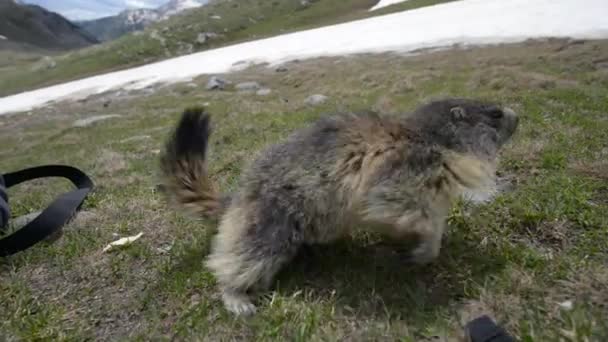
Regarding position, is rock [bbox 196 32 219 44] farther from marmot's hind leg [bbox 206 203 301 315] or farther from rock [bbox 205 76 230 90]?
marmot's hind leg [bbox 206 203 301 315]

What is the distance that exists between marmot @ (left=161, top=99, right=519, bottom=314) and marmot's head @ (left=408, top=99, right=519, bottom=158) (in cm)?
1

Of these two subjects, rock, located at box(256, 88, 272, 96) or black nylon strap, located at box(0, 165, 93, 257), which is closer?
black nylon strap, located at box(0, 165, 93, 257)

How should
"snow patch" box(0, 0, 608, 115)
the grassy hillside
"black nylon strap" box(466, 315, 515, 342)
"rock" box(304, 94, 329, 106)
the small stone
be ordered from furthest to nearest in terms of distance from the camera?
the grassy hillside → "snow patch" box(0, 0, 608, 115) → "rock" box(304, 94, 329, 106) → the small stone → "black nylon strap" box(466, 315, 515, 342)

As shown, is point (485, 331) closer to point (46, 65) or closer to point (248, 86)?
point (248, 86)

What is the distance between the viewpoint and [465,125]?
156 inches

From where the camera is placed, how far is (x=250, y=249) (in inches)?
133

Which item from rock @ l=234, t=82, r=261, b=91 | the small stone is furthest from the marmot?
rock @ l=234, t=82, r=261, b=91

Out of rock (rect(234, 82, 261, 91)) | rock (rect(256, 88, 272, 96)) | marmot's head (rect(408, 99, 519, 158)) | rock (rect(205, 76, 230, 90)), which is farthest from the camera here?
rock (rect(205, 76, 230, 90))

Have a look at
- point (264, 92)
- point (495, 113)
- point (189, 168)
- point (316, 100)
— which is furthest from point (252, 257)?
point (264, 92)

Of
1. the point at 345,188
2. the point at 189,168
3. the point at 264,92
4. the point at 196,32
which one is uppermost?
the point at 196,32

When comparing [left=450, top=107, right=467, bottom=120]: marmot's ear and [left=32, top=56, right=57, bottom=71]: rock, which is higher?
[left=32, top=56, right=57, bottom=71]: rock

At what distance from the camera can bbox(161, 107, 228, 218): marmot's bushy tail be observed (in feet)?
13.3

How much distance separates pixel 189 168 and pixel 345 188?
65.0 inches

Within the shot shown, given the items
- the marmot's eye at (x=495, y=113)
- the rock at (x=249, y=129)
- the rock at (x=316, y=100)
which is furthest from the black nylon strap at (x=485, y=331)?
the rock at (x=316, y=100)
